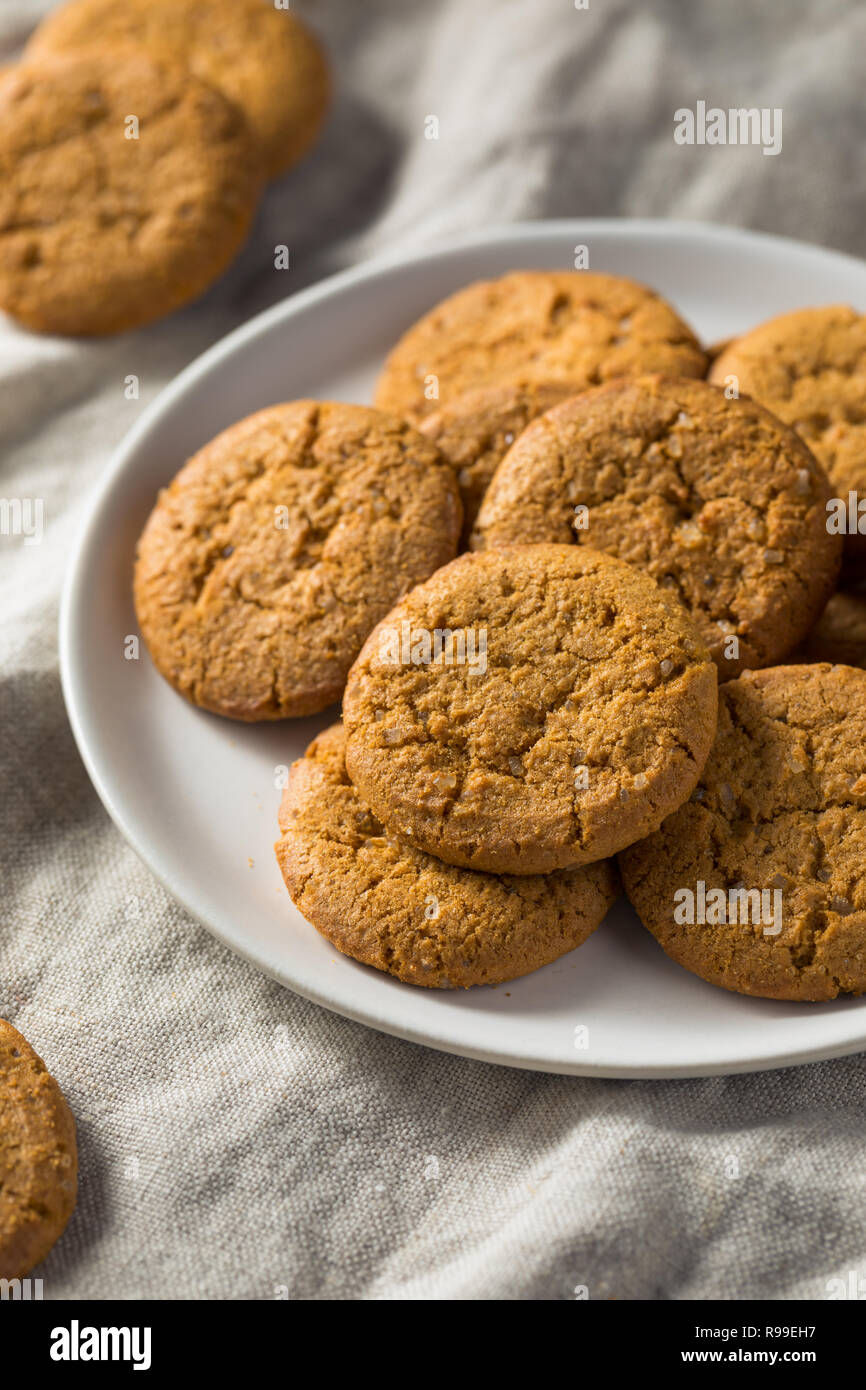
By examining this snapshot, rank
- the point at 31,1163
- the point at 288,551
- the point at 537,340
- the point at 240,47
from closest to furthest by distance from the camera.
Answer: the point at 31,1163 → the point at 288,551 → the point at 537,340 → the point at 240,47

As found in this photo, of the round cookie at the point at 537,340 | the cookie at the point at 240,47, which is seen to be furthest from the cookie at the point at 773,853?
the cookie at the point at 240,47

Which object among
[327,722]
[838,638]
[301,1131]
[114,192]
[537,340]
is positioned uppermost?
[114,192]

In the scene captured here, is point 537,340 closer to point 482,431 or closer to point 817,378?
point 482,431

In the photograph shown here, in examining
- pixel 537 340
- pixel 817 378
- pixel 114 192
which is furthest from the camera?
pixel 114 192

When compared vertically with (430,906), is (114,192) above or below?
above

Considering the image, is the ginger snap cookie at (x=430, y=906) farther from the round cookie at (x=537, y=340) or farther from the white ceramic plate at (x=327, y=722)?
the round cookie at (x=537, y=340)

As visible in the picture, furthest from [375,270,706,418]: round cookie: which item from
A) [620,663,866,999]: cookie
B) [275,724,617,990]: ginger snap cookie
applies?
[275,724,617,990]: ginger snap cookie

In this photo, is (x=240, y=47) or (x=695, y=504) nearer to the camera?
(x=695, y=504)

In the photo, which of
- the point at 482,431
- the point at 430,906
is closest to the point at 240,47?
the point at 482,431

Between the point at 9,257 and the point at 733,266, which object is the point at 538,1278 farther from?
the point at 9,257
